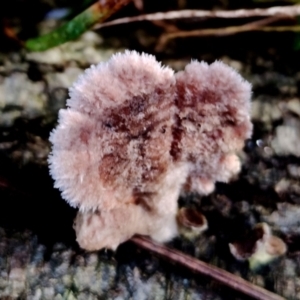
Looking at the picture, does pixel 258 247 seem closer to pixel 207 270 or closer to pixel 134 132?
pixel 207 270

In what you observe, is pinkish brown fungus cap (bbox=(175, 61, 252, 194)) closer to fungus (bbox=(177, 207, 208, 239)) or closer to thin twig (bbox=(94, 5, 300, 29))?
fungus (bbox=(177, 207, 208, 239))

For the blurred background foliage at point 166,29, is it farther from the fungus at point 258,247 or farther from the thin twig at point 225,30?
the fungus at point 258,247

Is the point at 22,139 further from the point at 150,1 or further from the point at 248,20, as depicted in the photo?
the point at 248,20

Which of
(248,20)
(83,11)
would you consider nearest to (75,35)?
(83,11)

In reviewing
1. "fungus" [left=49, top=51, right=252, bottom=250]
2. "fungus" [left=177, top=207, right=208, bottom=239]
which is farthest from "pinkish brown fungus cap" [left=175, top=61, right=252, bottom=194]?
"fungus" [left=177, top=207, right=208, bottom=239]

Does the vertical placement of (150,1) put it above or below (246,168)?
above

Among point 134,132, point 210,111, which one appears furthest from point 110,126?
point 210,111

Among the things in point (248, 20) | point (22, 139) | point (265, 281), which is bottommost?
point (265, 281)
